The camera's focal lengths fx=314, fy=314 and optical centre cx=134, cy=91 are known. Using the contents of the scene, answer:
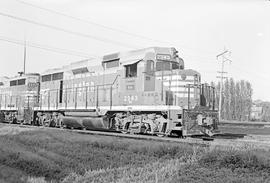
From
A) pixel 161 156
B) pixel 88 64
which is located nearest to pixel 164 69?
pixel 88 64

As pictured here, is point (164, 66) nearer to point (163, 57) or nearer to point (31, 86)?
point (163, 57)

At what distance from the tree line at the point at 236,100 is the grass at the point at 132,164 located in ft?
188

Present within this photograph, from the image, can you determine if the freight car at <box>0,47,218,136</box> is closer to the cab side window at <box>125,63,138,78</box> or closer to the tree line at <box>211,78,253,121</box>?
the cab side window at <box>125,63,138,78</box>

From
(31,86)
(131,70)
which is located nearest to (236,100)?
(31,86)

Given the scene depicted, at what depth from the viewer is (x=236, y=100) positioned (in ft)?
228

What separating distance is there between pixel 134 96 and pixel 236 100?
199 feet

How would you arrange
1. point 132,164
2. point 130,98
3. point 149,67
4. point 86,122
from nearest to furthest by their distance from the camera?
1. point 132,164
2. point 149,67
3. point 130,98
4. point 86,122

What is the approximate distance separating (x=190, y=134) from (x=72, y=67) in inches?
360

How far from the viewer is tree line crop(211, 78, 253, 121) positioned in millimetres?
65100

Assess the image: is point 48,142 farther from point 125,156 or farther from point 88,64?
point 88,64

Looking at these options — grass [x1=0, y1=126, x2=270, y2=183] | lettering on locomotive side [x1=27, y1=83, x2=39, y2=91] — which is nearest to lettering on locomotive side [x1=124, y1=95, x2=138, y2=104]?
grass [x1=0, y1=126, x2=270, y2=183]

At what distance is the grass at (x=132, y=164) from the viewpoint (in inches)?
228

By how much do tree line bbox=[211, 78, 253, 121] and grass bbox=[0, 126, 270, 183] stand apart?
57.2 meters

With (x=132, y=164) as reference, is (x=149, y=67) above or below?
above
